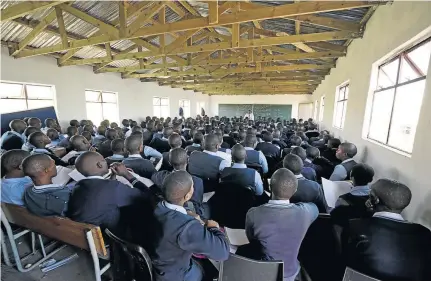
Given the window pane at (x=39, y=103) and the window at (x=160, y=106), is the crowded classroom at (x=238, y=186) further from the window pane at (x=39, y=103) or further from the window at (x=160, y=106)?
the window at (x=160, y=106)

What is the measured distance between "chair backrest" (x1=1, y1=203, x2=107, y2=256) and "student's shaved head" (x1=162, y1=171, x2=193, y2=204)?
640 mm

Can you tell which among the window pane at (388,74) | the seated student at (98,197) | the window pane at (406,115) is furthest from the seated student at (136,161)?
the window pane at (388,74)

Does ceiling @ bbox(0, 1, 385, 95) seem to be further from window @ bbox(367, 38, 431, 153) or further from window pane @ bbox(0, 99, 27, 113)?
window pane @ bbox(0, 99, 27, 113)

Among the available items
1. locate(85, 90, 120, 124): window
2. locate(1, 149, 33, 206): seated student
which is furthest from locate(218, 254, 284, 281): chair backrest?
locate(85, 90, 120, 124): window

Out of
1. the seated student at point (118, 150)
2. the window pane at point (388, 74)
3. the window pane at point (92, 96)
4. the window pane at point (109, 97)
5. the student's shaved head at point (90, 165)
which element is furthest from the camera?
the window pane at point (109, 97)

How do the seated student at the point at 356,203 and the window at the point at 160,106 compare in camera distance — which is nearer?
the seated student at the point at 356,203

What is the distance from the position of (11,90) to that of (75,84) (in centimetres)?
206

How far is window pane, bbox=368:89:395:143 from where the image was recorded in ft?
11.5

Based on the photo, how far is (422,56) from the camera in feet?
8.63

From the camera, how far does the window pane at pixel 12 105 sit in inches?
236

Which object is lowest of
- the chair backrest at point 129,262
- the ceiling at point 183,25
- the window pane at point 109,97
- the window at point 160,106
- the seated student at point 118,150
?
the chair backrest at point 129,262

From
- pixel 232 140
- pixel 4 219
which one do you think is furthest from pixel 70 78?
pixel 4 219

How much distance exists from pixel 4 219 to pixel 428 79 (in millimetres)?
4127

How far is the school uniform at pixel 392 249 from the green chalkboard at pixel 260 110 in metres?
18.0
